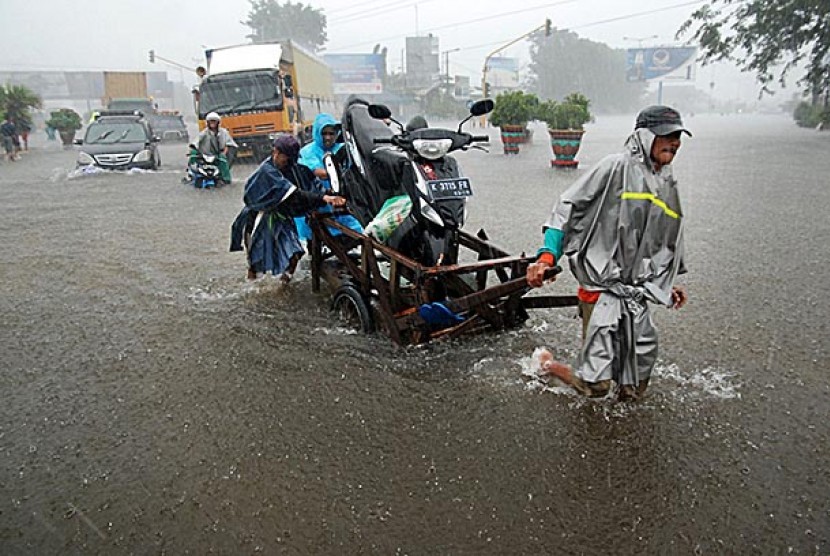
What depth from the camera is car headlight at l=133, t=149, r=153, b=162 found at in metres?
16.6

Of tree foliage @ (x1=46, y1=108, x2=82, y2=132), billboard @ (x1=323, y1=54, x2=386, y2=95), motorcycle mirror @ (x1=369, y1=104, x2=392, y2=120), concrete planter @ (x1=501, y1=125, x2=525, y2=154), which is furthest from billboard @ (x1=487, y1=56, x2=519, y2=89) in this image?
motorcycle mirror @ (x1=369, y1=104, x2=392, y2=120)

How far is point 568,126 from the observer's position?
1527 cm

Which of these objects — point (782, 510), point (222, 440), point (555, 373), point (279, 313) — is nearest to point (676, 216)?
point (555, 373)

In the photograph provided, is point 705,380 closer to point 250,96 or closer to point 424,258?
point 424,258

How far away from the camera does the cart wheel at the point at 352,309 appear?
466cm

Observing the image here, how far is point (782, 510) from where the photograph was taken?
2.80 metres

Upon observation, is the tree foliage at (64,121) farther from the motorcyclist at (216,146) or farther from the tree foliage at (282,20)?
the tree foliage at (282,20)

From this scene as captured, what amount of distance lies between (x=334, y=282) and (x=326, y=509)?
2.54 meters

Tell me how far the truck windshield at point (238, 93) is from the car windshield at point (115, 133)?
190 cm

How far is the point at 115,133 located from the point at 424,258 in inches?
613

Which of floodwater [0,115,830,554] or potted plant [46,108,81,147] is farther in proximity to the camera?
potted plant [46,108,81,147]

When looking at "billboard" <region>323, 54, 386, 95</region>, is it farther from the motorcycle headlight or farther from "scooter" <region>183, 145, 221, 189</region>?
the motorcycle headlight

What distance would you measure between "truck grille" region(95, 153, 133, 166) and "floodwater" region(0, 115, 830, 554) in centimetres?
1061

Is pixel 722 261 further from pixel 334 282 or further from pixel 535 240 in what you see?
pixel 334 282
